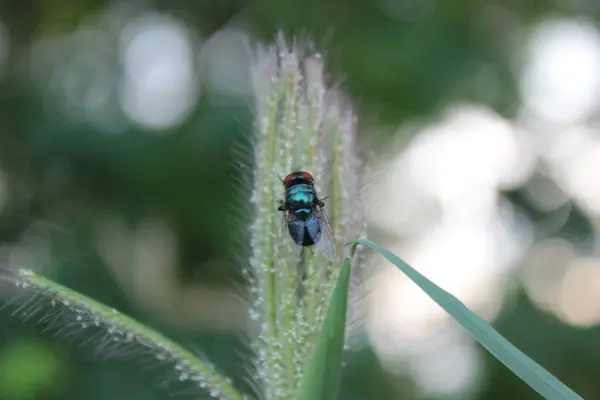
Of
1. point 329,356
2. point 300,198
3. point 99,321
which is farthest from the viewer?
point 300,198

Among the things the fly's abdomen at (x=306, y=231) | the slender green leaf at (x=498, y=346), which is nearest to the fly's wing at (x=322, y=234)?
the fly's abdomen at (x=306, y=231)

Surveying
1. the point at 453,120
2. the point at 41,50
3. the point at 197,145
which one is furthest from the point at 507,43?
the point at 41,50

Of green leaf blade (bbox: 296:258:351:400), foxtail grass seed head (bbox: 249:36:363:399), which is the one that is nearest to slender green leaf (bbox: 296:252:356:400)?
green leaf blade (bbox: 296:258:351:400)

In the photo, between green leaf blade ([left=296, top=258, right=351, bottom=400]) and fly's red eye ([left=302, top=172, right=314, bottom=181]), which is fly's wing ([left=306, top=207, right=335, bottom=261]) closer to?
fly's red eye ([left=302, top=172, right=314, bottom=181])

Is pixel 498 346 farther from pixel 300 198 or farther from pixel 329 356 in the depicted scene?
pixel 300 198

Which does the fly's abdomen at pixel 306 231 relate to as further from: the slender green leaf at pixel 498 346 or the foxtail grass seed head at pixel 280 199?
the slender green leaf at pixel 498 346

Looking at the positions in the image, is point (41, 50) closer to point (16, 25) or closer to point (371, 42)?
point (16, 25)

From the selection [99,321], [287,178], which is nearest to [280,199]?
[287,178]
